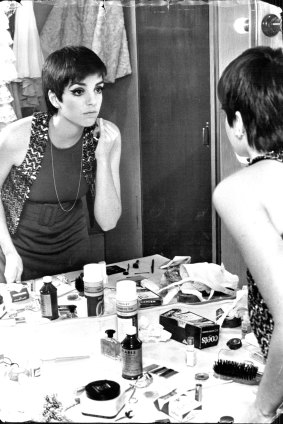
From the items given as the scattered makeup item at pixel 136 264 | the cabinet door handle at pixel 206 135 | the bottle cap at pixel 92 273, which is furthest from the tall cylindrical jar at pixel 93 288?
the cabinet door handle at pixel 206 135

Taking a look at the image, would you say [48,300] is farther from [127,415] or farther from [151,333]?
[127,415]

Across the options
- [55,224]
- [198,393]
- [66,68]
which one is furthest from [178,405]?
[66,68]

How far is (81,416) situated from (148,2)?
3.42 feet

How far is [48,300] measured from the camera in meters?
1.50

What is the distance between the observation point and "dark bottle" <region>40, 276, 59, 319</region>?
4.93 feet

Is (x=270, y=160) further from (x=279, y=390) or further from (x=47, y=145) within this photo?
(x=47, y=145)

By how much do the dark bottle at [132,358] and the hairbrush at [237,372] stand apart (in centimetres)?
18

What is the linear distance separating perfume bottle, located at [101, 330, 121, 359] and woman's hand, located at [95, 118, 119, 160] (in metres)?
0.46

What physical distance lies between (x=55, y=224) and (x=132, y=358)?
0.41 m

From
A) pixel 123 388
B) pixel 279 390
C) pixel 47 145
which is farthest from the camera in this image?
pixel 47 145

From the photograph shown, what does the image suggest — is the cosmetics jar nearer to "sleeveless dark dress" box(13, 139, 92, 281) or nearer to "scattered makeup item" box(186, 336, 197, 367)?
"scattered makeup item" box(186, 336, 197, 367)

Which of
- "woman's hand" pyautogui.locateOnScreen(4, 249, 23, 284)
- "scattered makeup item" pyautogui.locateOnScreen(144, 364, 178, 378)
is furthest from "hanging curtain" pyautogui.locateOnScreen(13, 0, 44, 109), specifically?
"scattered makeup item" pyautogui.locateOnScreen(144, 364, 178, 378)

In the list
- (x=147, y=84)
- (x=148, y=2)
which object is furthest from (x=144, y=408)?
(x=148, y=2)

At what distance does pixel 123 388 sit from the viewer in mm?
1294
